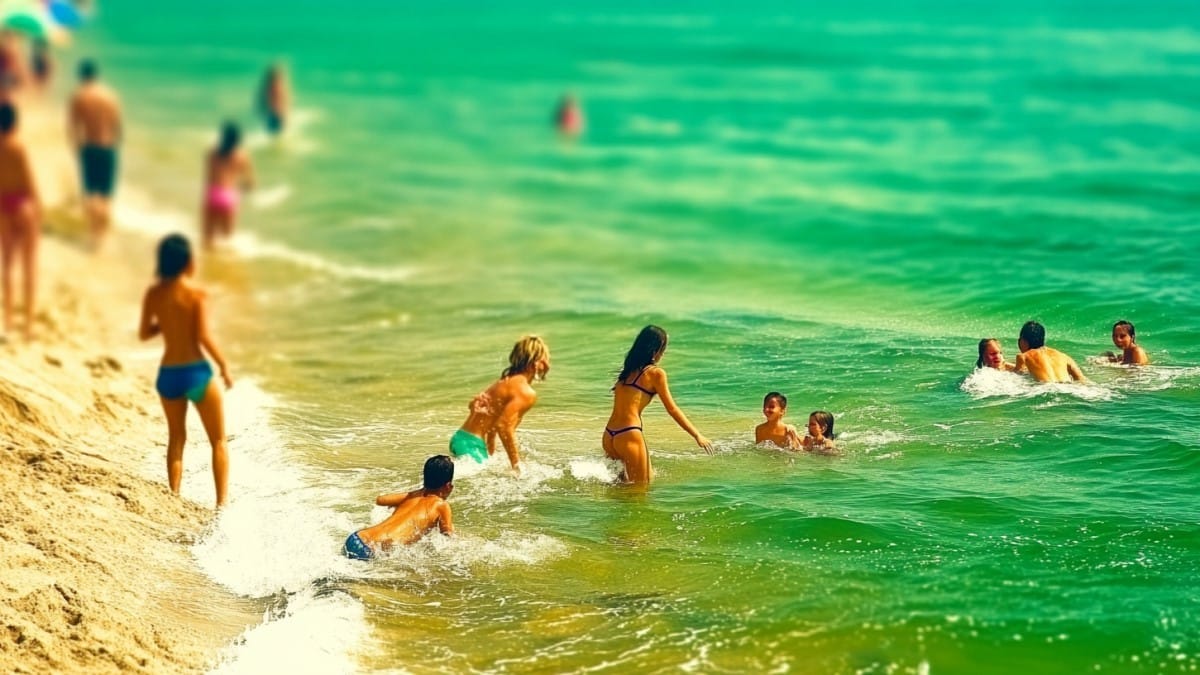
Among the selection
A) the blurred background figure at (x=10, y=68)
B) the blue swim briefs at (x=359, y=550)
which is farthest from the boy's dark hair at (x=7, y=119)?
the blurred background figure at (x=10, y=68)

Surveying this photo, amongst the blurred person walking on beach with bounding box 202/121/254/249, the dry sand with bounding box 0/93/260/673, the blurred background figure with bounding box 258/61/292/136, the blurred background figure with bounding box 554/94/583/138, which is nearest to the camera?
the dry sand with bounding box 0/93/260/673

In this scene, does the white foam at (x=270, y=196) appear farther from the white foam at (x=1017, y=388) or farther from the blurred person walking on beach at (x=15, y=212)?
the white foam at (x=1017, y=388)

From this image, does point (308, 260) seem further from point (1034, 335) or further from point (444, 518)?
point (444, 518)

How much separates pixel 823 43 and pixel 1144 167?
23.4 metres

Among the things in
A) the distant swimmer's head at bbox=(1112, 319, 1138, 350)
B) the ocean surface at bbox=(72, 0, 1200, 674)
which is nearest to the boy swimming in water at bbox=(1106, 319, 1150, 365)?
the distant swimmer's head at bbox=(1112, 319, 1138, 350)

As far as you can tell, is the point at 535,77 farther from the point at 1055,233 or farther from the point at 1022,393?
the point at 1022,393

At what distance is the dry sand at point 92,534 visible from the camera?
7.02 meters

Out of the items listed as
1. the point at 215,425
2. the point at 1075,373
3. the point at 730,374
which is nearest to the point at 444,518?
the point at 215,425

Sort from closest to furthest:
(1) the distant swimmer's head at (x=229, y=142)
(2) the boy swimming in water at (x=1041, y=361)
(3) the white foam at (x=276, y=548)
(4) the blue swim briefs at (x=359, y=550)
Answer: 1. (3) the white foam at (x=276, y=548)
2. (4) the blue swim briefs at (x=359, y=550)
3. (2) the boy swimming in water at (x=1041, y=361)
4. (1) the distant swimmer's head at (x=229, y=142)

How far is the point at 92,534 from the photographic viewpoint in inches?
323

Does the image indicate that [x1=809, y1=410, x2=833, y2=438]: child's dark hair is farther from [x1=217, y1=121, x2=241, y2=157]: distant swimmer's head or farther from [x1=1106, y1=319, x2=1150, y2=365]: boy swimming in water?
[x1=217, y1=121, x2=241, y2=157]: distant swimmer's head

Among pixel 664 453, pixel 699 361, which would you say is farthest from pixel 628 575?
pixel 699 361

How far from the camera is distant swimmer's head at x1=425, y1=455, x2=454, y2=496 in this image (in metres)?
8.30

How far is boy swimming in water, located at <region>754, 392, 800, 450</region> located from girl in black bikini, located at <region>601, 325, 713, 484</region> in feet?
2.38
